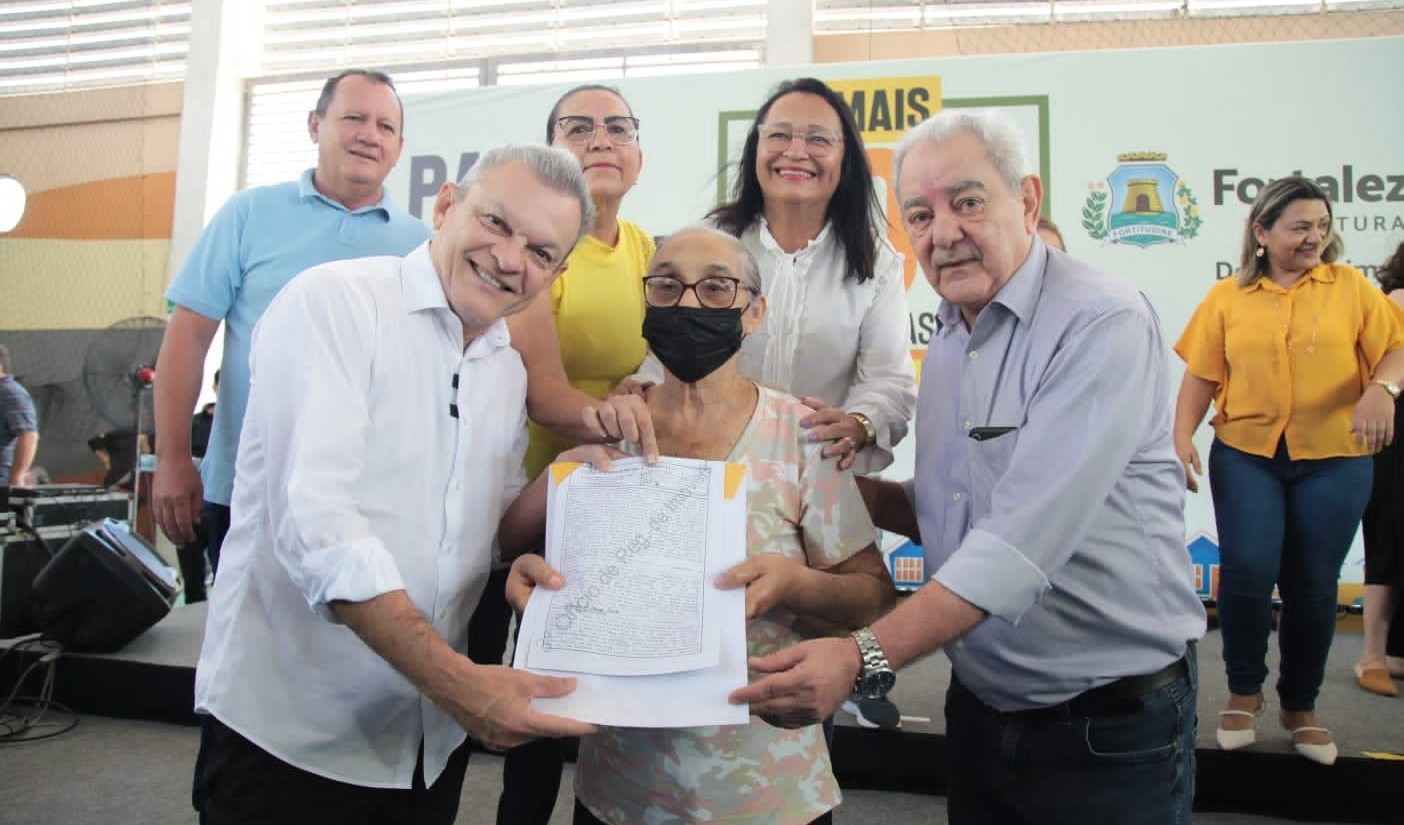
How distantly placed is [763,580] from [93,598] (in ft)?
12.2

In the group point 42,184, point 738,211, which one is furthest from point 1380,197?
point 42,184

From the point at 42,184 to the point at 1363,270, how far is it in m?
12.3

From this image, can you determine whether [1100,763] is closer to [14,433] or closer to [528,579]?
[528,579]

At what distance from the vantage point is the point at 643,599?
3.88ft

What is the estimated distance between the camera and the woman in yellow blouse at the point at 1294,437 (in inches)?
107

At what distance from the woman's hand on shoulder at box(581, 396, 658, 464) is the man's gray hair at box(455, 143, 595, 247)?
35cm

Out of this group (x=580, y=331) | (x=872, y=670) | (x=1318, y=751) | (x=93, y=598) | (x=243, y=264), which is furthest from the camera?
(x=93, y=598)

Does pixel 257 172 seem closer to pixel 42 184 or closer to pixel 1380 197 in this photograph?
pixel 42 184

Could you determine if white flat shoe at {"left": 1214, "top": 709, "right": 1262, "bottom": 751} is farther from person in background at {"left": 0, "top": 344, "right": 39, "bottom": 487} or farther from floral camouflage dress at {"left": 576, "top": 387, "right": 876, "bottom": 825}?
person in background at {"left": 0, "top": 344, "right": 39, "bottom": 487}

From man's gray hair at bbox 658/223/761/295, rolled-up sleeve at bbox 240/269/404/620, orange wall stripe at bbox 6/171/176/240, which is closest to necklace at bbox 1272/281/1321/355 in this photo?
man's gray hair at bbox 658/223/761/295

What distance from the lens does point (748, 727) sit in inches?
52.5

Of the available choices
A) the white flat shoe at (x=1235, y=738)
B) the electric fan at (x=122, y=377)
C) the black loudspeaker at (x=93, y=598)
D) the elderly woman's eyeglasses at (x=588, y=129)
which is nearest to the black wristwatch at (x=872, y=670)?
the elderly woman's eyeglasses at (x=588, y=129)

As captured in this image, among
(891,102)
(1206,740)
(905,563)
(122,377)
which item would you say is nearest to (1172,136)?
(891,102)

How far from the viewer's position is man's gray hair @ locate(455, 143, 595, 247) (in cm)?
139
